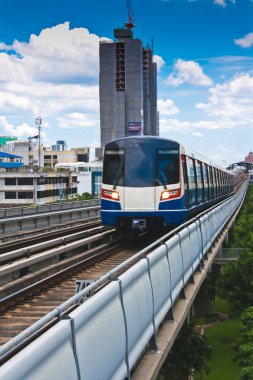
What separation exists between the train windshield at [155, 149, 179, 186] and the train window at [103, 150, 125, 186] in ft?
3.68

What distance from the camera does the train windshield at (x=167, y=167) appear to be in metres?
18.4

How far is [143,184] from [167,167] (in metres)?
0.97

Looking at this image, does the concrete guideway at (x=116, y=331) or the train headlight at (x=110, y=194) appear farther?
the train headlight at (x=110, y=194)

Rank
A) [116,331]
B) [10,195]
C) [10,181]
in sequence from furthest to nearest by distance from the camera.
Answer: [10,195] → [10,181] → [116,331]

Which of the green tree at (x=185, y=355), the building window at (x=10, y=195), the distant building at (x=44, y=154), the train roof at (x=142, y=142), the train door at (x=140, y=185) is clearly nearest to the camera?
the train door at (x=140, y=185)

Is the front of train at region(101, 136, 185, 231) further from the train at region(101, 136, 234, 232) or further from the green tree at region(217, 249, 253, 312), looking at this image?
the green tree at region(217, 249, 253, 312)

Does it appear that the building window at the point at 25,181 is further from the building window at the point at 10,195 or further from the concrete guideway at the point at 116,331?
the concrete guideway at the point at 116,331

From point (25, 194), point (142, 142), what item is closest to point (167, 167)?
point (142, 142)

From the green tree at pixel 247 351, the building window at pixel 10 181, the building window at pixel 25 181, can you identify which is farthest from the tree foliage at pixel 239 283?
the building window at pixel 10 181

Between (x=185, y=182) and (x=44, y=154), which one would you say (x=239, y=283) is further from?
(x=44, y=154)

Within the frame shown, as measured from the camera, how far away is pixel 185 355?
2184 centimetres

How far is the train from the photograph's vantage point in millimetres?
18203

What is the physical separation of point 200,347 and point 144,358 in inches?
626

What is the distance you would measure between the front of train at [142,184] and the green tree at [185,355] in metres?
5.04
